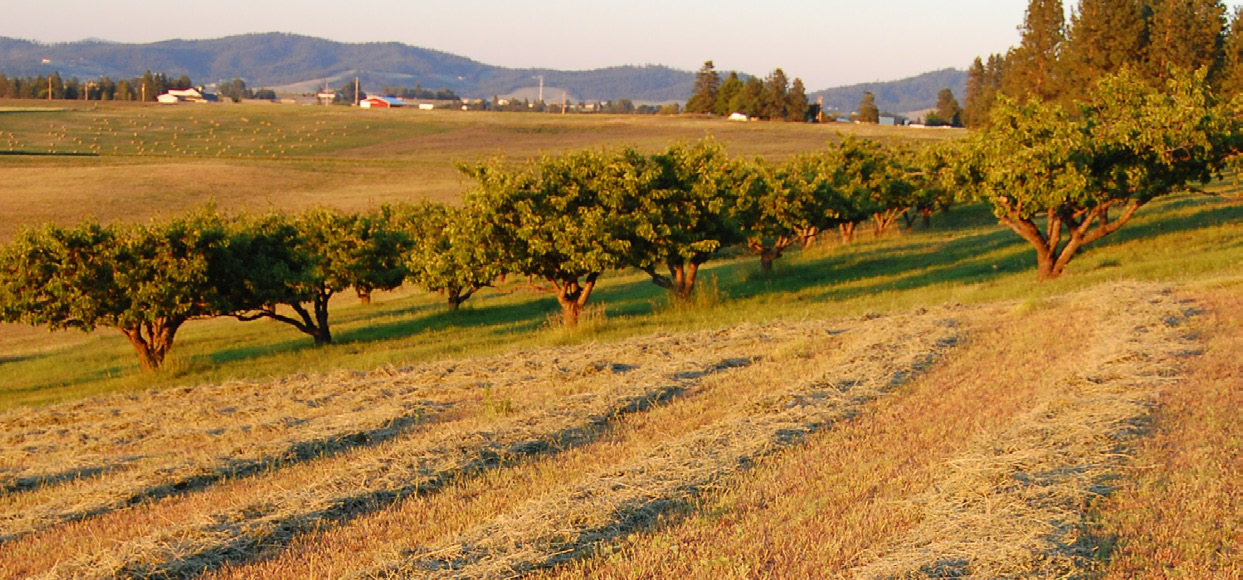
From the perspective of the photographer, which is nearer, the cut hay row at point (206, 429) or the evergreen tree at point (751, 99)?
the cut hay row at point (206, 429)

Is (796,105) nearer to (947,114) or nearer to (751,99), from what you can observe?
(751,99)

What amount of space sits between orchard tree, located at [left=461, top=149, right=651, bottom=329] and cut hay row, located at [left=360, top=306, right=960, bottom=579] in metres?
13.3

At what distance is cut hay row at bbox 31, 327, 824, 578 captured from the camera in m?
6.65

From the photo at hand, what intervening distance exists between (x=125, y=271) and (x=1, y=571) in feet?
70.3

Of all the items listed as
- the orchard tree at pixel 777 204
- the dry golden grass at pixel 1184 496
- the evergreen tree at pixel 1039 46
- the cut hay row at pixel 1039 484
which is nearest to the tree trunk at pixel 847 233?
the orchard tree at pixel 777 204

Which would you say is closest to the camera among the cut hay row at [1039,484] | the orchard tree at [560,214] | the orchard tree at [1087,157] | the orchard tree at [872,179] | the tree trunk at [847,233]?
the cut hay row at [1039,484]

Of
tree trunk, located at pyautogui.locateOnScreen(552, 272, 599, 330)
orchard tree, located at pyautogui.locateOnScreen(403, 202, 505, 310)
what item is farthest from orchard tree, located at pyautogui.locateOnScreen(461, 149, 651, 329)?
orchard tree, located at pyautogui.locateOnScreen(403, 202, 505, 310)

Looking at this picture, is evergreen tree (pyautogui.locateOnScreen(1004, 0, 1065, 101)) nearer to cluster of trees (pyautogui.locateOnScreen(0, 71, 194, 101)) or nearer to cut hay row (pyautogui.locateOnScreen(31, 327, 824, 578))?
cut hay row (pyautogui.locateOnScreen(31, 327, 824, 578))

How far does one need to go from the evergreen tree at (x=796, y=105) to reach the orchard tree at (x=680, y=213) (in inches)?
4657

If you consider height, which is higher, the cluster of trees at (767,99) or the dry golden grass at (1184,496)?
the cluster of trees at (767,99)

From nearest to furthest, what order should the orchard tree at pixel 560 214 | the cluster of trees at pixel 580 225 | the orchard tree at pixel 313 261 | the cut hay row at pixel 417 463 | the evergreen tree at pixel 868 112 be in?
the cut hay row at pixel 417 463 → the orchard tree at pixel 560 214 → the cluster of trees at pixel 580 225 → the orchard tree at pixel 313 261 → the evergreen tree at pixel 868 112

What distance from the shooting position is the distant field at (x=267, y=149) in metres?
69.0

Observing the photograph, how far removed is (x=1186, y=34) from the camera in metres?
59.2

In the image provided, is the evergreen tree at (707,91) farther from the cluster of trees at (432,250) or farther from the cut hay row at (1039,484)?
the cut hay row at (1039,484)
